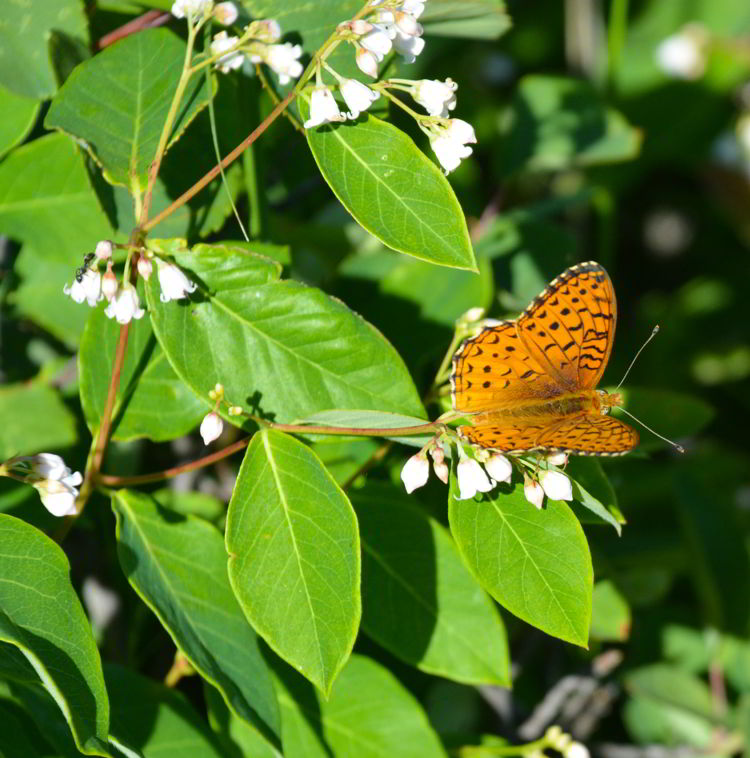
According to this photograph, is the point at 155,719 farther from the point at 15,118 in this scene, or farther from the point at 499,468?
the point at 15,118

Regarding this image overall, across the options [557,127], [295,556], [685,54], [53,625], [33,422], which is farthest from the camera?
[685,54]

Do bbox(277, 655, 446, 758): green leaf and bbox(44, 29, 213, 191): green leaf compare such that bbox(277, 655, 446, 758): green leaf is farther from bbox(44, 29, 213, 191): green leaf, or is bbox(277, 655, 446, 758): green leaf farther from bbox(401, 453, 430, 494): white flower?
bbox(44, 29, 213, 191): green leaf

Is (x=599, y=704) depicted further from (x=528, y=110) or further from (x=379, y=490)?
(x=528, y=110)

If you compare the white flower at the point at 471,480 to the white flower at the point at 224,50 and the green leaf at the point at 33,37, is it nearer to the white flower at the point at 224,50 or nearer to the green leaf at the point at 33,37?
the white flower at the point at 224,50

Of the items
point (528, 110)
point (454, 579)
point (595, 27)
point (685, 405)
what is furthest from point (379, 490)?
point (595, 27)

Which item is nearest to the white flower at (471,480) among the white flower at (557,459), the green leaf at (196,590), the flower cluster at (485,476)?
the flower cluster at (485,476)

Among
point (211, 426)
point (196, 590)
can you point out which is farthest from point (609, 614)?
point (211, 426)

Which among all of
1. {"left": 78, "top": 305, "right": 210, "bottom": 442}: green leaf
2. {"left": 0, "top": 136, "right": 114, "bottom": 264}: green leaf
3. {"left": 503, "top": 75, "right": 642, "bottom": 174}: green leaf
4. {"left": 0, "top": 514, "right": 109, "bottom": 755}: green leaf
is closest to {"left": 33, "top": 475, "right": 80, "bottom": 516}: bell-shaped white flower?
{"left": 0, "top": 514, "right": 109, "bottom": 755}: green leaf
